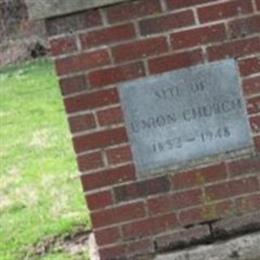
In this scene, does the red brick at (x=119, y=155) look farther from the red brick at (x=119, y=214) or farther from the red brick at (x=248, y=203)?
the red brick at (x=248, y=203)

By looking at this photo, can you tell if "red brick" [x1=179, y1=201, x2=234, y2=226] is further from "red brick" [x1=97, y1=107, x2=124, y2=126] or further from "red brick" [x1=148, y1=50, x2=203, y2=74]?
"red brick" [x1=148, y1=50, x2=203, y2=74]

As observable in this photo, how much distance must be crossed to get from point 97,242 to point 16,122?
6581 mm

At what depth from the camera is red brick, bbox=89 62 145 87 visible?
4.58 metres

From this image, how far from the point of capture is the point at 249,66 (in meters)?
4.62

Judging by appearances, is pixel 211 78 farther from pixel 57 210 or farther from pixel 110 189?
pixel 57 210

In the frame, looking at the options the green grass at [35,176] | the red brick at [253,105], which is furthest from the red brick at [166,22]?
the green grass at [35,176]

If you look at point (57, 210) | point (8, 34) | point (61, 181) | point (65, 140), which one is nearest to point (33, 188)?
point (61, 181)

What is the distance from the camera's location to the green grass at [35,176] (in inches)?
254

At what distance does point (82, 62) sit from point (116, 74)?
7.2 inches

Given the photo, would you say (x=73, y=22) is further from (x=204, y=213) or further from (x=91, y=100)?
(x=204, y=213)

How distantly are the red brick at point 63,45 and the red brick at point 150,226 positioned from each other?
95cm

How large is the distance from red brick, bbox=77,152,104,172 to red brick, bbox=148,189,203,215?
1.08 feet

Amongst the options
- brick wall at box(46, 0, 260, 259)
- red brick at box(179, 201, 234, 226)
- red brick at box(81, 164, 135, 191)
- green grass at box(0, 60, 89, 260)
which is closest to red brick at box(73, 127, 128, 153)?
brick wall at box(46, 0, 260, 259)

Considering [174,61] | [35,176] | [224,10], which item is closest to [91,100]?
[174,61]
